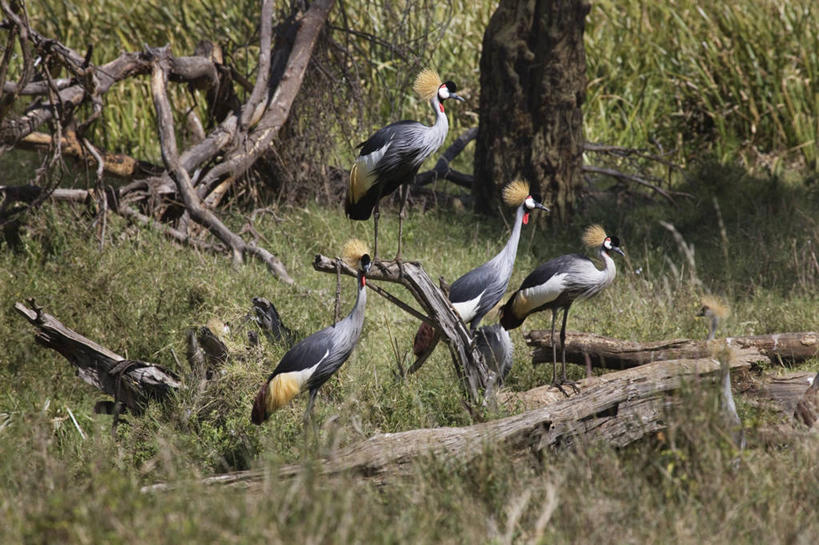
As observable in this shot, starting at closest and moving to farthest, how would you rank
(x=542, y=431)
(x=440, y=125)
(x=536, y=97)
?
(x=542, y=431) → (x=440, y=125) → (x=536, y=97)

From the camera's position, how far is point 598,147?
9094 millimetres

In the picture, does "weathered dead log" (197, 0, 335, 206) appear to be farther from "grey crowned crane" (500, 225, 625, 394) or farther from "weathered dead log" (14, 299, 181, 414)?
"grey crowned crane" (500, 225, 625, 394)

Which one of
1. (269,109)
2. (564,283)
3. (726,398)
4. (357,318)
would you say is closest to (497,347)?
(564,283)

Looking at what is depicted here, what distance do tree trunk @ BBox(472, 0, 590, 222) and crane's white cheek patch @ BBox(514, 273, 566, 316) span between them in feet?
10.8

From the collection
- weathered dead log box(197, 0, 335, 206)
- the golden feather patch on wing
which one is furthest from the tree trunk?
the golden feather patch on wing

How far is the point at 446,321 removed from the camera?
191 inches

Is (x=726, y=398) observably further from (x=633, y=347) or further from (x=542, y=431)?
(x=633, y=347)

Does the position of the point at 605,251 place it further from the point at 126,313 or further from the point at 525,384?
the point at 126,313

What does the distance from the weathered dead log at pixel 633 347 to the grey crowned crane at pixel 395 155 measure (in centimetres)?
113

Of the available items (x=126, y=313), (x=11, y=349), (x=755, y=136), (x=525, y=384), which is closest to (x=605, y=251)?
(x=525, y=384)

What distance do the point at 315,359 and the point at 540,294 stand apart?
1463mm

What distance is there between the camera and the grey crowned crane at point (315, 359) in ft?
14.5

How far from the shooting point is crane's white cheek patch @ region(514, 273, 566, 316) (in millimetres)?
5191

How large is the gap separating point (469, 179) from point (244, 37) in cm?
327
